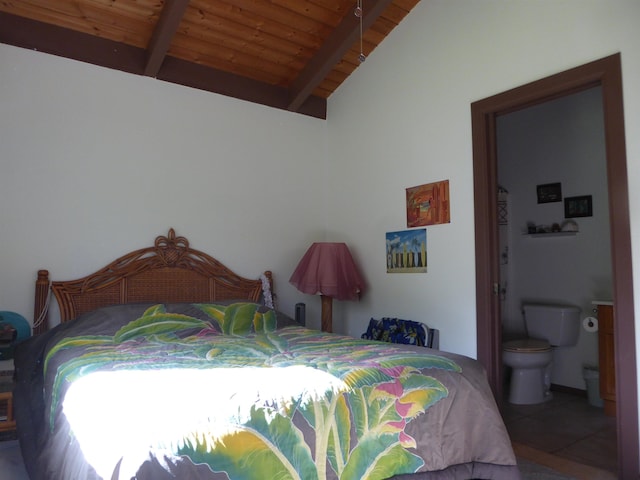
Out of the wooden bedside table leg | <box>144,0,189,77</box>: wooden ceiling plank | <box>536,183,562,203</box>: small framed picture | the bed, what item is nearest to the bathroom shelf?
<box>536,183,562,203</box>: small framed picture

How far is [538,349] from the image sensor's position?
3.54m

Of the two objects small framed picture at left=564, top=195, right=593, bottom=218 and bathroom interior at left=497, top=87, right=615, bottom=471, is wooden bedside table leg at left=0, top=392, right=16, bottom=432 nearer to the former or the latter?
bathroom interior at left=497, top=87, right=615, bottom=471

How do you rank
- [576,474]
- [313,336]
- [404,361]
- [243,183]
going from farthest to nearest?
[243,183] → [313,336] → [576,474] → [404,361]

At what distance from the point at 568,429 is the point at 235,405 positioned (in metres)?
2.66

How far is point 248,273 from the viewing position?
3.73 meters

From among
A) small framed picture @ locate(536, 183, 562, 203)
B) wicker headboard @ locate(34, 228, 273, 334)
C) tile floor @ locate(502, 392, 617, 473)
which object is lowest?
tile floor @ locate(502, 392, 617, 473)

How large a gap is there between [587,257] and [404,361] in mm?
2839

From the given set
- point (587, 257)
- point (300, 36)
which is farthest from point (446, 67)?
point (587, 257)

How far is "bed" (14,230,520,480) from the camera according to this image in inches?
50.1

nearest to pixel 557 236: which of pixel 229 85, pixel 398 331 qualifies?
pixel 398 331

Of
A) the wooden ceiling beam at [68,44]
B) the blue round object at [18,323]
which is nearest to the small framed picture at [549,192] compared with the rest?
the wooden ceiling beam at [68,44]

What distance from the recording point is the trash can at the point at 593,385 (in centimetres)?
357

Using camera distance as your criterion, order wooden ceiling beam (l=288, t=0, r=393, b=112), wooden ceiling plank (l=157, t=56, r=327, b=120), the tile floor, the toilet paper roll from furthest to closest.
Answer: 1. the toilet paper roll
2. wooden ceiling plank (l=157, t=56, r=327, b=120)
3. wooden ceiling beam (l=288, t=0, r=393, b=112)
4. the tile floor

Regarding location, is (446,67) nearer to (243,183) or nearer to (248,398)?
(243,183)
